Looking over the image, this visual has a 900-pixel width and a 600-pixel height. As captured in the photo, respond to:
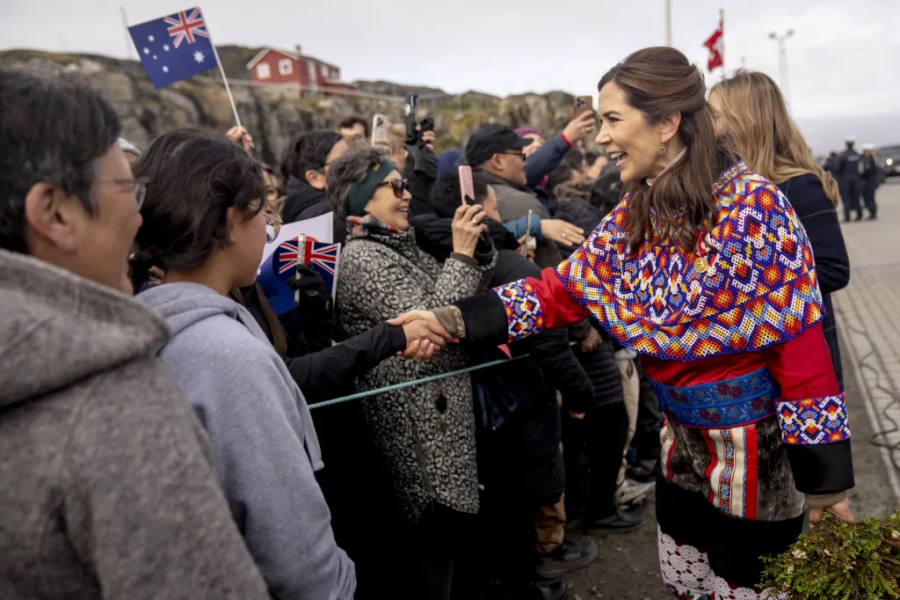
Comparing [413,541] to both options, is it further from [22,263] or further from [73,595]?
[22,263]

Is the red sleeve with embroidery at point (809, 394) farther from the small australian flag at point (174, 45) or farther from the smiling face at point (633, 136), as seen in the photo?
the small australian flag at point (174, 45)

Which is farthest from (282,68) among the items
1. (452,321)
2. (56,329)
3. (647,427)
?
(56,329)

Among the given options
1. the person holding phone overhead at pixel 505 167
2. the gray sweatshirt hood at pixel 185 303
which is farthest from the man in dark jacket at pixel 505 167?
the gray sweatshirt hood at pixel 185 303

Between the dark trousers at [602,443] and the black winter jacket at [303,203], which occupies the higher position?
the black winter jacket at [303,203]

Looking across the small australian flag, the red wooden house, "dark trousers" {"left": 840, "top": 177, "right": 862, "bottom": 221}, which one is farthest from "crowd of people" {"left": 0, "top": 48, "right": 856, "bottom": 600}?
the red wooden house

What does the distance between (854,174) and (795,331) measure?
19413 mm

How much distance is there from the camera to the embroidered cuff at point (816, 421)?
6.45 ft

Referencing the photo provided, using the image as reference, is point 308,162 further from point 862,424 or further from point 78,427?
point 862,424

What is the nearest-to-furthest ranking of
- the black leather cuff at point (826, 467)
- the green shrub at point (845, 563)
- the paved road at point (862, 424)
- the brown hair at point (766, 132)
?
the green shrub at point (845, 563) → the black leather cuff at point (826, 467) → the brown hair at point (766, 132) → the paved road at point (862, 424)

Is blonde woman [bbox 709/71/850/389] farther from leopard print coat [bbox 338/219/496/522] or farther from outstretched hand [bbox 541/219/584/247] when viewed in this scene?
leopard print coat [bbox 338/219/496/522]

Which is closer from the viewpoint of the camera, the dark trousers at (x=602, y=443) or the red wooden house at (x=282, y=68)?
the dark trousers at (x=602, y=443)

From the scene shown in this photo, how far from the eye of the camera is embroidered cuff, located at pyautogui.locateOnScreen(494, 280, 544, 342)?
250 cm

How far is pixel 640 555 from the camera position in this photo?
3.83 meters

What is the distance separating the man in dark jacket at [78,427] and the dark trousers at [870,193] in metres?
21.1
